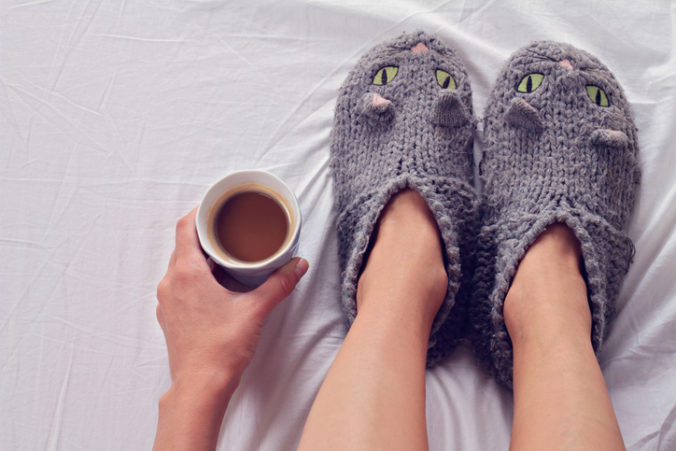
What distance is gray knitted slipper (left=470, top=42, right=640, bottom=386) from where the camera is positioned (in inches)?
25.3

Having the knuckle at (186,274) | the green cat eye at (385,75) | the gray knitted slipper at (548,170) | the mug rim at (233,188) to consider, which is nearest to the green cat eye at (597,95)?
the gray knitted slipper at (548,170)

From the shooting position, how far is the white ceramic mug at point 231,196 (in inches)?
21.0

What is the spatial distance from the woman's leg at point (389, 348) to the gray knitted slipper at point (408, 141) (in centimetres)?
3

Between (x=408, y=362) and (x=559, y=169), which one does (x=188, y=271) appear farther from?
(x=559, y=169)

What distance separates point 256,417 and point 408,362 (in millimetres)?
218

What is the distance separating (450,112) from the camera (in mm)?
696

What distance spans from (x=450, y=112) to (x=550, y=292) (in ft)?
0.88

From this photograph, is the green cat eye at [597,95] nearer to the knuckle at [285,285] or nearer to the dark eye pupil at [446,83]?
the dark eye pupil at [446,83]

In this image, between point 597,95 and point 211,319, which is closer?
point 211,319

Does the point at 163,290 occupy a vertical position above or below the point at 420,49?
below

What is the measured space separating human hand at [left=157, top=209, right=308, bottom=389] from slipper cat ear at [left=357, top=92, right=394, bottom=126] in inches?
9.8

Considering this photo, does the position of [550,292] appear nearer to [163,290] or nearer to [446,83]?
[446,83]

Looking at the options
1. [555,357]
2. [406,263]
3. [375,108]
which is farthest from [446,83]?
[555,357]

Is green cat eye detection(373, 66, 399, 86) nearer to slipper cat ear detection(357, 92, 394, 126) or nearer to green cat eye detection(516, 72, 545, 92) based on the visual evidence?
slipper cat ear detection(357, 92, 394, 126)
